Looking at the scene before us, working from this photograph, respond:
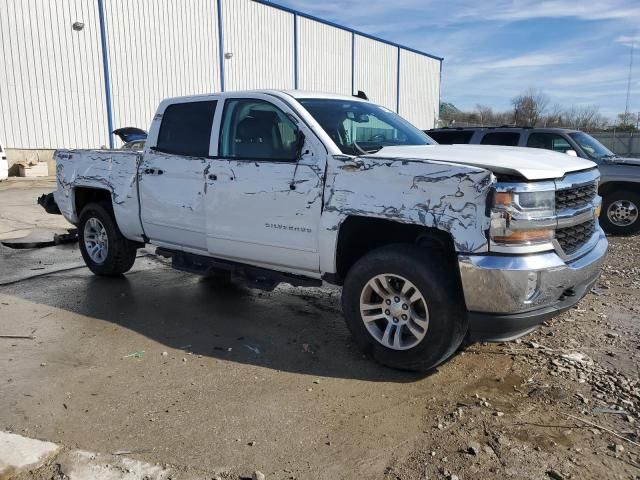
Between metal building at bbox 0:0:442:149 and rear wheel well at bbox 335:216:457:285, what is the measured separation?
18.6 metres

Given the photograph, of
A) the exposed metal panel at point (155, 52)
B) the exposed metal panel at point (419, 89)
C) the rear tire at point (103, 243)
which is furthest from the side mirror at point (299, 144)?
the exposed metal panel at point (419, 89)

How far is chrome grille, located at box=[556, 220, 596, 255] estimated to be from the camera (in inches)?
144

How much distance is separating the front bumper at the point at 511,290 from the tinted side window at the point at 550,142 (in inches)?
247

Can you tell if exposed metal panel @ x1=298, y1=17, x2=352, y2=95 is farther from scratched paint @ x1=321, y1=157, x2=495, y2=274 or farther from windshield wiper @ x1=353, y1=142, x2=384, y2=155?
scratched paint @ x1=321, y1=157, x2=495, y2=274

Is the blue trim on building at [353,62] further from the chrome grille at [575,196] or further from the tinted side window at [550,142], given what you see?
the chrome grille at [575,196]

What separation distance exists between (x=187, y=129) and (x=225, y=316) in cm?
186

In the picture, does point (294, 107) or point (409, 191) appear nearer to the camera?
point (409, 191)

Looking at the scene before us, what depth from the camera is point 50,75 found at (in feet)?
63.4

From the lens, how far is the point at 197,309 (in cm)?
546

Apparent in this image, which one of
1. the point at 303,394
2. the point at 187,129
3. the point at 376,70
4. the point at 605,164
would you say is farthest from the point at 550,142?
the point at 376,70

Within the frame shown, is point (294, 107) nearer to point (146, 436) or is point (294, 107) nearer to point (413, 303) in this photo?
point (413, 303)

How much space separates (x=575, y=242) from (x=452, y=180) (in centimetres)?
112

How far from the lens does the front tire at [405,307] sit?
3637mm

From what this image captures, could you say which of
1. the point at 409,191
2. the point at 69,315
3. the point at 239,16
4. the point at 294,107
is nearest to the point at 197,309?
the point at 69,315
